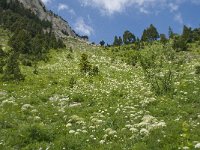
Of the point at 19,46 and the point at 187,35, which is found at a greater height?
the point at 187,35

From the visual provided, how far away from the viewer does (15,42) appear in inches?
2180

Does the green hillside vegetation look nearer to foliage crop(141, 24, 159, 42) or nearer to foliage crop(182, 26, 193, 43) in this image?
foliage crop(182, 26, 193, 43)

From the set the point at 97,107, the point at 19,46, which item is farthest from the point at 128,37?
the point at 97,107

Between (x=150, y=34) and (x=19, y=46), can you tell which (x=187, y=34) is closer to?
(x=150, y=34)

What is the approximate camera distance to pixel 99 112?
78.8 ft

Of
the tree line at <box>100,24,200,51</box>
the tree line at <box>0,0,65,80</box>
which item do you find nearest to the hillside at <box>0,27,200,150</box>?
the tree line at <box>0,0,65,80</box>

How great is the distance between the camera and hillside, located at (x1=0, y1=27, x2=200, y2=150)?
17.5 meters

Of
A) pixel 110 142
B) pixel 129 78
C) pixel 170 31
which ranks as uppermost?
pixel 170 31

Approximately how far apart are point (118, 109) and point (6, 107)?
6.94 metres

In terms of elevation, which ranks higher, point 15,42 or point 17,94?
point 15,42

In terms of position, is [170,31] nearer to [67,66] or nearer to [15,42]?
[67,66]

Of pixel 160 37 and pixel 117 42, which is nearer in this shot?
pixel 160 37

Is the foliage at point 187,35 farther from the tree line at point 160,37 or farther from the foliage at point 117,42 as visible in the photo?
the foliage at point 117,42

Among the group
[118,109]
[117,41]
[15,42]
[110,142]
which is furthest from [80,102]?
[117,41]
